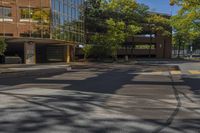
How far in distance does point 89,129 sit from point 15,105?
3.62m

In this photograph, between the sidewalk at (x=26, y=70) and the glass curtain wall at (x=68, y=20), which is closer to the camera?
the sidewalk at (x=26, y=70)

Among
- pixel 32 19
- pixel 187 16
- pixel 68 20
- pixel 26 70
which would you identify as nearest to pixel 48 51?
pixel 68 20

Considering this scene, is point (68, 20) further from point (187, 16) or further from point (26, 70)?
point (26, 70)

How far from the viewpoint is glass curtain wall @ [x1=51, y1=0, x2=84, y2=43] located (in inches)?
1854

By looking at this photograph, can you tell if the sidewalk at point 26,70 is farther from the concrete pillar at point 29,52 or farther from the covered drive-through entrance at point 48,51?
the covered drive-through entrance at point 48,51

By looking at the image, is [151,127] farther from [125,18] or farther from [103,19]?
[103,19]

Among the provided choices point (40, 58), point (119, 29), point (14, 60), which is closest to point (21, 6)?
point (14, 60)

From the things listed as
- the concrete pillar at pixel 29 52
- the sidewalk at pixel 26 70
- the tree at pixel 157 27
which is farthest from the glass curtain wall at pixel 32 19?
the tree at pixel 157 27

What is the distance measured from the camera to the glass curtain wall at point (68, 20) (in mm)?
47084

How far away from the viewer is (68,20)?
52.0 meters

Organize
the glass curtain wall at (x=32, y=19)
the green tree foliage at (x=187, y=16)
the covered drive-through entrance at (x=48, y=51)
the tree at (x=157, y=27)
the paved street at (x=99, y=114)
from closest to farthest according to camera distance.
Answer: the paved street at (x=99, y=114), the green tree foliage at (x=187, y=16), the glass curtain wall at (x=32, y=19), the covered drive-through entrance at (x=48, y=51), the tree at (x=157, y=27)

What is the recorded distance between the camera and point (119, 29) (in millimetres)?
58000

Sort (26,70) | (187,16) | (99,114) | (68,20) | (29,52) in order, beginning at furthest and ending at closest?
(68,20) < (29,52) < (187,16) < (26,70) < (99,114)

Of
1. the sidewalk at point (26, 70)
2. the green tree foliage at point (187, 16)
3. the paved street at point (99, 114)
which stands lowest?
the sidewalk at point (26, 70)
